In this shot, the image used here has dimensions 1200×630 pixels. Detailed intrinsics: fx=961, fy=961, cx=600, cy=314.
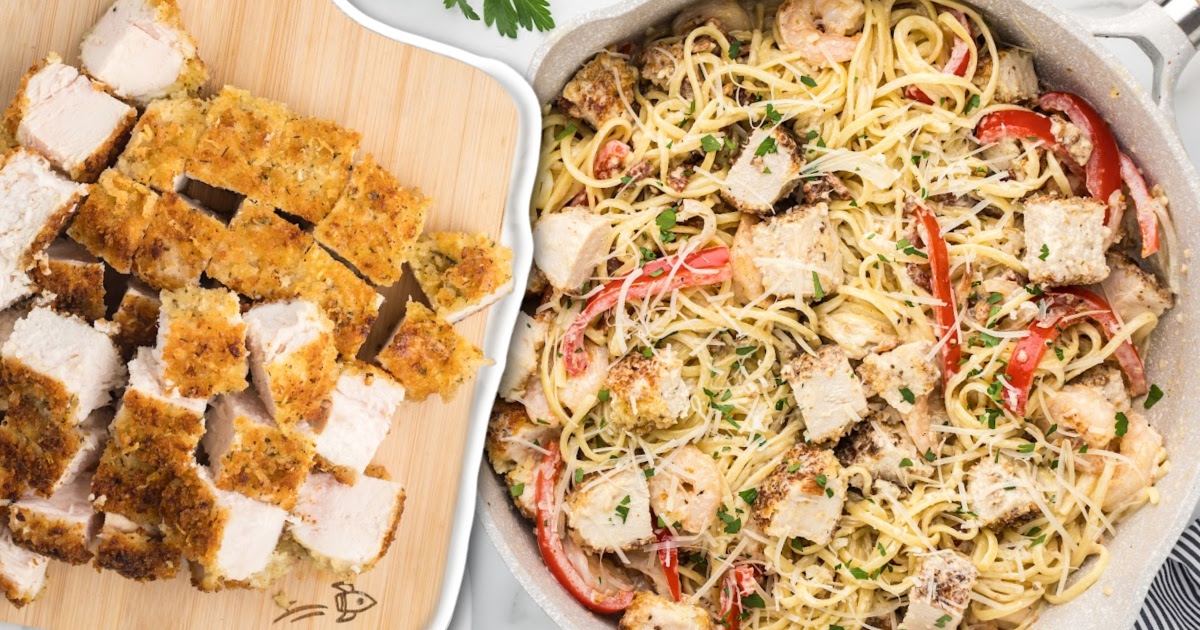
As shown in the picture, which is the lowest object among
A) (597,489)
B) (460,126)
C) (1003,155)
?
(597,489)

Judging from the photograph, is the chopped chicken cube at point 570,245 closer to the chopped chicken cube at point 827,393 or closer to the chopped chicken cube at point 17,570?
the chopped chicken cube at point 827,393

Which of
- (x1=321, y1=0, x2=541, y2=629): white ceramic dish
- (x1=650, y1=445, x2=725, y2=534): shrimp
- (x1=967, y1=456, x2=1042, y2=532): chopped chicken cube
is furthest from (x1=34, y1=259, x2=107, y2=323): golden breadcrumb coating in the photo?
(x1=967, y1=456, x2=1042, y2=532): chopped chicken cube

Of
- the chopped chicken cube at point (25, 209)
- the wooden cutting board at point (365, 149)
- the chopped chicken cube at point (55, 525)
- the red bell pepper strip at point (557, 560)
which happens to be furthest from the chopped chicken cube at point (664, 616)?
the chopped chicken cube at point (25, 209)

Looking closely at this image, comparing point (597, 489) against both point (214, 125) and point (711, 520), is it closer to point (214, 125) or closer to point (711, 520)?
point (711, 520)

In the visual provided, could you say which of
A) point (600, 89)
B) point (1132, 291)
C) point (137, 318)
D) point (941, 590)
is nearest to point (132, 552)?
point (137, 318)

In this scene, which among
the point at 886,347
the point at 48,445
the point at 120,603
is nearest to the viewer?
the point at 48,445

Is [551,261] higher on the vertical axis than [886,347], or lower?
lower

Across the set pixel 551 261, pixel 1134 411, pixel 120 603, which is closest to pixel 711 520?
pixel 551 261

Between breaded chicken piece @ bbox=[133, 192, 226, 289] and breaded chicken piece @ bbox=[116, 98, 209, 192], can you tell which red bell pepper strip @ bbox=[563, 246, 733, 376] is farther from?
breaded chicken piece @ bbox=[116, 98, 209, 192]
